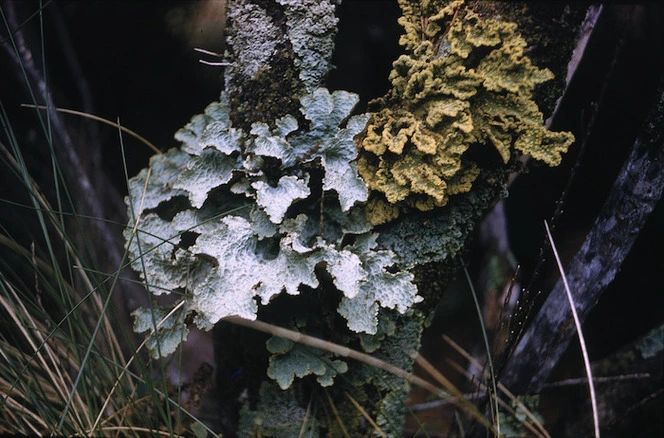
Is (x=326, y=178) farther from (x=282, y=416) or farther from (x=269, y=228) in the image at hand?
(x=282, y=416)

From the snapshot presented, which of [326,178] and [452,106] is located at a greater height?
[452,106]

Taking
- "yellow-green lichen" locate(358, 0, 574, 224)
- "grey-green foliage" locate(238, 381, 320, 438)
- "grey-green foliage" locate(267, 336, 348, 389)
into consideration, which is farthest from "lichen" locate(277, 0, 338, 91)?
"grey-green foliage" locate(238, 381, 320, 438)

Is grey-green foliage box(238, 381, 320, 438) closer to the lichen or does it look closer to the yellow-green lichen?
the yellow-green lichen

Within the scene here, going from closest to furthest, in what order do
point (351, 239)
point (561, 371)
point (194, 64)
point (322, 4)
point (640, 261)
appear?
1. point (322, 4)
2. point (351, 239)
3. point (194, 64)
4. point (640, 261)
5. point (561, 371)

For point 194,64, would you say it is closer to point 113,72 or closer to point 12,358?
point 113,72

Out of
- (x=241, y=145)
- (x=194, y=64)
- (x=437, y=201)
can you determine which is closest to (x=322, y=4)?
(x=241, y=145)

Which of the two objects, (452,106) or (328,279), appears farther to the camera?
(328,279)

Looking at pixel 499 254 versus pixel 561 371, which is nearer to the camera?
pixel 499 254

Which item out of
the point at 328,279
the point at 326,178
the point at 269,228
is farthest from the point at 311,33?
the point at 328,279
